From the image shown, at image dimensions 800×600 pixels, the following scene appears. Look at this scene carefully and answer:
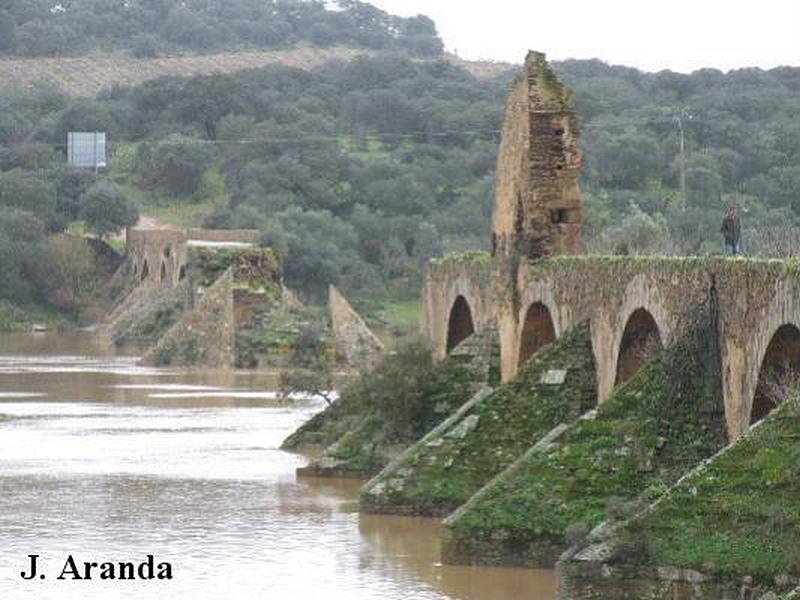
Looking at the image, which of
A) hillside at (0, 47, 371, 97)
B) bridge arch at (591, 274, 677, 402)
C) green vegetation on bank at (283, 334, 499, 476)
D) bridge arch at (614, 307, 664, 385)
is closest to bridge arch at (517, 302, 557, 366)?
green vegetation on bank at (283, 334, 499, 476)

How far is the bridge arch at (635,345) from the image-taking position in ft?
86.9

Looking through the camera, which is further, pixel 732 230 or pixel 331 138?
pixel 331 138

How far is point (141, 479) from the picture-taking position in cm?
3200

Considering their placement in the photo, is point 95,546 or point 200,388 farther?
point 200,388

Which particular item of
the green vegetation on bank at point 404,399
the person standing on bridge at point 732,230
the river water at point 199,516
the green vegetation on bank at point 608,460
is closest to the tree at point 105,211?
the river water at point 199,516

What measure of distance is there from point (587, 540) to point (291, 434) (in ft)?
58.0

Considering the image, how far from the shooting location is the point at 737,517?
62.5 ft

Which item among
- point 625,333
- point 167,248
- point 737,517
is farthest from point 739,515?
point 167,248

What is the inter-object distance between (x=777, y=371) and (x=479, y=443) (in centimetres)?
581

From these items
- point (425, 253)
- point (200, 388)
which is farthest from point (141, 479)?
point (425, 253)

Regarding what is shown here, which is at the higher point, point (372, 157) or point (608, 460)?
point (372, 157)

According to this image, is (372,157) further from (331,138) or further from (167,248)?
(167,248)

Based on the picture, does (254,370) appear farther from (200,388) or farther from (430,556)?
(430,556)

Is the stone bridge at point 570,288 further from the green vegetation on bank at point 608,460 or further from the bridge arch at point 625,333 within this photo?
the green vegetation on bank at point 608,460
